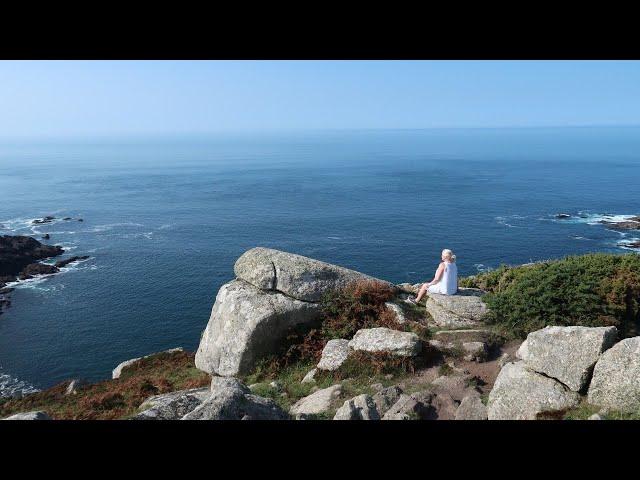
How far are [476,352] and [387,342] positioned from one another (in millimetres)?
3139

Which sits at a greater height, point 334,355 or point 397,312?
point 397,312

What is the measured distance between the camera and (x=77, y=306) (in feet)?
205

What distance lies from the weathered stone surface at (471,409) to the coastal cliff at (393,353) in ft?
0.12

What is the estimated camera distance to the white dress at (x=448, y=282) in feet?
61.8

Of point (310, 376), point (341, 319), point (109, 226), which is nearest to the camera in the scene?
point (310, 376)

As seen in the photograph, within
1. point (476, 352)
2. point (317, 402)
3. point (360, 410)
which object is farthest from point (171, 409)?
point (476, 352)

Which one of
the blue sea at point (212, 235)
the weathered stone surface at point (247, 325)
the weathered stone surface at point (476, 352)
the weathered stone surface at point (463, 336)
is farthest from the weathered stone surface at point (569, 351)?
the blue sea at point (212, 235)

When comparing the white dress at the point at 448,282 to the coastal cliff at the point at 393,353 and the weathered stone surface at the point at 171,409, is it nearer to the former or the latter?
the coastal cliff at the point at 393,353

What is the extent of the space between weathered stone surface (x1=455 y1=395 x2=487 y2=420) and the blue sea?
43413 mm

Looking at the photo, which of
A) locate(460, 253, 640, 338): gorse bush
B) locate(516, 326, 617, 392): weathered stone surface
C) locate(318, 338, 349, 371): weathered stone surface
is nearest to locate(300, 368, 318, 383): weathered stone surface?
locate(318, 338, 349, 371): weathered stone surface

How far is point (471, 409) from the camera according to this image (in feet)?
41.8

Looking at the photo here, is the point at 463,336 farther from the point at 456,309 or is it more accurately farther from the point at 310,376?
the point at 310,376
